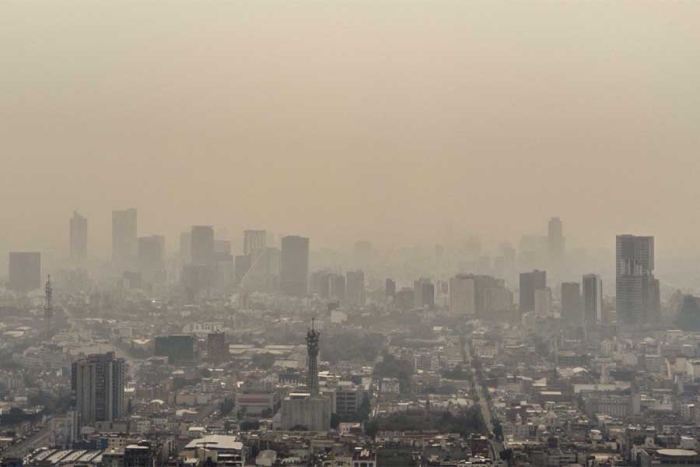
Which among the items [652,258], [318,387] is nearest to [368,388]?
[318,387]

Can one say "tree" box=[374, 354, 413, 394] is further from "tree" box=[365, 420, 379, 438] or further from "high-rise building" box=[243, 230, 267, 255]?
"high-rise building" box=[243, 230, 267, 255]

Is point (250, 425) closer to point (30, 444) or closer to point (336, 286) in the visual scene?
point (30, 444)

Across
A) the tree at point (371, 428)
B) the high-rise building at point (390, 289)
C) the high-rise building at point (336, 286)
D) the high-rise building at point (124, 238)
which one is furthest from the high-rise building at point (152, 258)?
the tree at point (371, 428)

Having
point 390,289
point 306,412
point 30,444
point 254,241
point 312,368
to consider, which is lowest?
point 30,444

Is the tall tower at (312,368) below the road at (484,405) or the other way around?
the other way around

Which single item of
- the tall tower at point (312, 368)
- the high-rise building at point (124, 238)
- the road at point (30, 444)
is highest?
the high-rise building at point (124, 238)

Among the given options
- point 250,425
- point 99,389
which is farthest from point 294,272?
point 250,425

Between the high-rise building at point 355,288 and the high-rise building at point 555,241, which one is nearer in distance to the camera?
the high-rise building at point 555,241

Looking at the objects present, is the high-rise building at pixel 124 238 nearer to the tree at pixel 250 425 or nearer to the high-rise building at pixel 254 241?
the high-rise building at pixel 254 241

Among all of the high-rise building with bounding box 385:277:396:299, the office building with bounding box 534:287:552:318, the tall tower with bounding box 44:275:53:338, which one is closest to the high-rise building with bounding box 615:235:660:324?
the office building with bounding box 534:287:552:318
